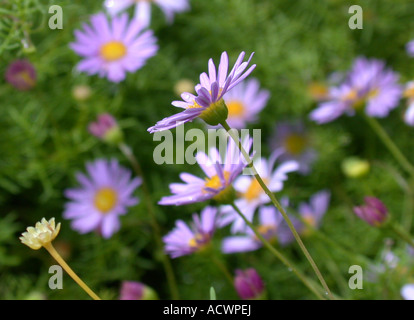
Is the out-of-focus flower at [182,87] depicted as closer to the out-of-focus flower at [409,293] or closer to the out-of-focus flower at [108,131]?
the out-of-focus flower at [108,131]

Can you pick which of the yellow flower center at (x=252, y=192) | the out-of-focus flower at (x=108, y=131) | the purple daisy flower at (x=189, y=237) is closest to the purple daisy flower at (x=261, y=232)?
the yellow flower center at (x=252, y=192)

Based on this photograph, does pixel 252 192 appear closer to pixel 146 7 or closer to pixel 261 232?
pixel 261 232

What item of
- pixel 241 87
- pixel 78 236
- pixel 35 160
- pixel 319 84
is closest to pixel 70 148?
pixel 35 160

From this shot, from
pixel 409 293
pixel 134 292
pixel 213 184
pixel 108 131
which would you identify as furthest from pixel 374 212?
pixel 108 131

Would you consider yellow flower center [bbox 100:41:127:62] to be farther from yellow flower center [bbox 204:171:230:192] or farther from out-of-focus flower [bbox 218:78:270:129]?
yellow flower center [bbox 204:171:230:192]

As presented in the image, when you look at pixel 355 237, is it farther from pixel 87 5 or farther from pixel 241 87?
pixel 87 5
